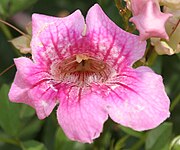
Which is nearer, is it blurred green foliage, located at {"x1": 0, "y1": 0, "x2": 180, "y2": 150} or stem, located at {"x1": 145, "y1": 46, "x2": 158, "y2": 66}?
stem, located at {"x1": 145, "y1": 46, "x2": 158, "y2": 66}

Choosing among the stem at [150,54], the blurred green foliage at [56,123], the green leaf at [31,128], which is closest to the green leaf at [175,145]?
the blurred green foliage at [56,123]

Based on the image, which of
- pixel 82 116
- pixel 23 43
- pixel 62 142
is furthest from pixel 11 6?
pixel 82 116

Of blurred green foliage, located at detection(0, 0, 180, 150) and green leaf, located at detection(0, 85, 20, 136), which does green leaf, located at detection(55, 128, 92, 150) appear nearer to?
blurred green foliage, located at detection(0, 0, 180, 150)

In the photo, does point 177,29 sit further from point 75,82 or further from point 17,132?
point 17,132

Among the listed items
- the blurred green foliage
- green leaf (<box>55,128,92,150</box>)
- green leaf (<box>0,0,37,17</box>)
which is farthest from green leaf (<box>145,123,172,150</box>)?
green leaf (<box>0,0,37,17</box>)

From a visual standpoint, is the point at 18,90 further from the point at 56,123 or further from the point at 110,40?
the point at 56,123

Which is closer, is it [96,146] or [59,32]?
[59,32]

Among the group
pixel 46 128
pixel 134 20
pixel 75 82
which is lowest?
pixel 46 128

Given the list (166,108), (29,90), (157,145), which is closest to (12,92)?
(29,90)
